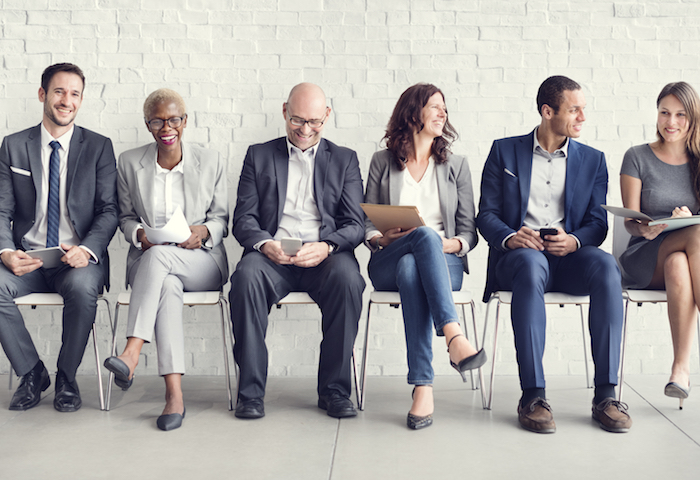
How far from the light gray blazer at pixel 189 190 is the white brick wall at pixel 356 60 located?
0.32m

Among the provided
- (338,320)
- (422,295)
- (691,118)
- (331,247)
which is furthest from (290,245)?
(691,118)

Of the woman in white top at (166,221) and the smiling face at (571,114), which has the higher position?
the smiling face at (571,114)

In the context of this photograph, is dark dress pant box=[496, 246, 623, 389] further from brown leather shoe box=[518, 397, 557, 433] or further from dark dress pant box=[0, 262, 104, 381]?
dark dress pant box=[0, 262, 104, 381]

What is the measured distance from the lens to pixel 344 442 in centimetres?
230

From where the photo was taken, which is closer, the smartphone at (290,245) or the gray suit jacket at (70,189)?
the smartphone at (290,245)

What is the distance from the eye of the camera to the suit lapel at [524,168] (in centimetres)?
284

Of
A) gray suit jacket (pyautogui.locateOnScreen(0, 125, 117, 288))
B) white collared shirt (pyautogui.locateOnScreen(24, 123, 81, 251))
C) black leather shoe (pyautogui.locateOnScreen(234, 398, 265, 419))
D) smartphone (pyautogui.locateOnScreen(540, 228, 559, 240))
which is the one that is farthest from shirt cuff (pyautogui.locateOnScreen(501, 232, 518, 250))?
white collared shirt (pyautogui.locateOnScreen(24, 123, 81, 251))

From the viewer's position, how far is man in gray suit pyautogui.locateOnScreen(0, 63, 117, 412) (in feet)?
9.28

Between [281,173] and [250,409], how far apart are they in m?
1.05

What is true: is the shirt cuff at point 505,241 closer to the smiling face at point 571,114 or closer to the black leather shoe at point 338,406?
the smiling face at point 571,114

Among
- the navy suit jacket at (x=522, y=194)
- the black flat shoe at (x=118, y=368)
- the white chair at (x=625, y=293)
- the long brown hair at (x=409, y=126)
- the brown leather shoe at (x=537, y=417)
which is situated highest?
the long brown hair at (x=409, y=126)

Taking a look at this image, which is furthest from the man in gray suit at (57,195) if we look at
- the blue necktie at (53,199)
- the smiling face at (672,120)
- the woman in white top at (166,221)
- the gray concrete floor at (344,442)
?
the smiling face at (672,120)

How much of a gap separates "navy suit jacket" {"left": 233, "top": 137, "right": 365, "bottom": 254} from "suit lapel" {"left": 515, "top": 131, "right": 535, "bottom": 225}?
2.34 ft

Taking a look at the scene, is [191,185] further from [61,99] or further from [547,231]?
[547,231]
